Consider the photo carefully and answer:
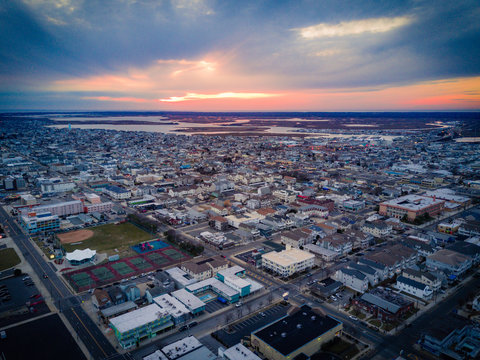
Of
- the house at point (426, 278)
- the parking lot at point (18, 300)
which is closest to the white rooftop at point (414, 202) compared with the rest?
the house at point (426, 278)

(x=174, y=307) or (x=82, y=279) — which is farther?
(x=82, y=279)

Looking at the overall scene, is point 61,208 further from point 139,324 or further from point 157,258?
point 139,324

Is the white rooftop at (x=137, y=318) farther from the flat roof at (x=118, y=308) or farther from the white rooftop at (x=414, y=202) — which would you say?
the white rooftop at (x=414, y=202)

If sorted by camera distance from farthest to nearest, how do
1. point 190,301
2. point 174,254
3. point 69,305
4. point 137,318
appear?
1. point 174,254
2. point 69,305
3. point 190,301
4. point 137,318

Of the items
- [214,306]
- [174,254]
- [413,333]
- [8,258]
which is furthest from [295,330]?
[8,258]

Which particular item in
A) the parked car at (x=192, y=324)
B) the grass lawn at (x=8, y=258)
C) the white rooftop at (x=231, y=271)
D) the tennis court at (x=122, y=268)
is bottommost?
the tennis court at (x=122, y=268)

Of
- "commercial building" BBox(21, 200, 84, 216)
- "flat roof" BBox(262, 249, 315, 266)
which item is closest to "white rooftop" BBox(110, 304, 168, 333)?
"flat roof" BBox(262, 249, 315, 266)

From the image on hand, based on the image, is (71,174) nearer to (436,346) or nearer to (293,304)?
(293,304)
